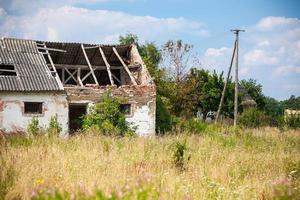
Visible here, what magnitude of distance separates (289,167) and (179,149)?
2418 mm

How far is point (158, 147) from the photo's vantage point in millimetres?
9914

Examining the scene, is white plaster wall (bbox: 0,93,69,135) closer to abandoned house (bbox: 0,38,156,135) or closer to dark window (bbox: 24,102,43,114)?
abandoned house (bbox: 0,38,156,135)

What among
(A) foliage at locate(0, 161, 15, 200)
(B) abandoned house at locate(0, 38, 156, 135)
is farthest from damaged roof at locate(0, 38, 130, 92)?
(A) foliage at locate(0, 161, 15, 200)

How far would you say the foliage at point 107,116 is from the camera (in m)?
18.9

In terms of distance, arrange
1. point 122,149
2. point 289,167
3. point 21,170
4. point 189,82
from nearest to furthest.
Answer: point 21,170
point 289,167
point 122,149
point 189,82

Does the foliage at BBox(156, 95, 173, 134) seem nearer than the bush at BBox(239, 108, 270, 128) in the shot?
Yes

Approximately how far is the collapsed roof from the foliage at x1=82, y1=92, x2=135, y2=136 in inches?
45.1

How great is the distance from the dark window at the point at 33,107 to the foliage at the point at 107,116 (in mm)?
2191

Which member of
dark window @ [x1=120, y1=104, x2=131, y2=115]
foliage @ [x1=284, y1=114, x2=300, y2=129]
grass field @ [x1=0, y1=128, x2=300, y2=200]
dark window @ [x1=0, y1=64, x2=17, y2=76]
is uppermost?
dark window @ [x1=0, y1=64, x2=17, y2=76]

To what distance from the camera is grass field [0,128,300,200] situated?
5297 millimetres

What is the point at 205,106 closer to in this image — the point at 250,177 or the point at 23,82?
the point at 23,82

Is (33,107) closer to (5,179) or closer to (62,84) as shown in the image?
(62,84)

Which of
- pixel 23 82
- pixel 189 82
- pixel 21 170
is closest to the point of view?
pixel 21 170

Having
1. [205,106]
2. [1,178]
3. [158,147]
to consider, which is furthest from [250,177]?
[205,106]
